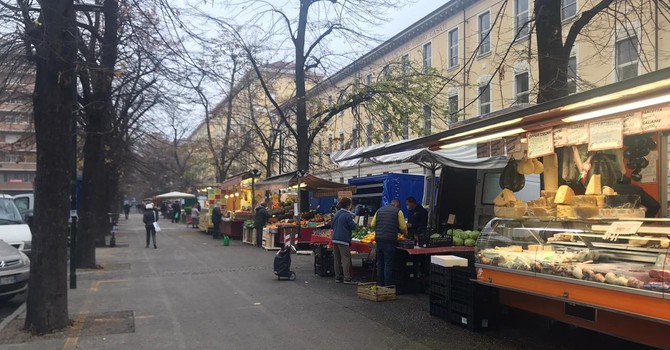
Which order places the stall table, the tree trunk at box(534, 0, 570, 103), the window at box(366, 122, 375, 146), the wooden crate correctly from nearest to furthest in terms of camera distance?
the wooden crate → the tree trunk at box(534, 0, 570, 103) → the window at box(366, 122, 375, 146) → the stall table

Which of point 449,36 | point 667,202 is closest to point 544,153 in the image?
point 667,202

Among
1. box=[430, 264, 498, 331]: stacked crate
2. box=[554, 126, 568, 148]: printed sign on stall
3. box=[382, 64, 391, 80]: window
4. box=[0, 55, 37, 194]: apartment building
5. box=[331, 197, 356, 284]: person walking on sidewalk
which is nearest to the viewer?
box=[554, 126, 568, 148]: printed sign on stall

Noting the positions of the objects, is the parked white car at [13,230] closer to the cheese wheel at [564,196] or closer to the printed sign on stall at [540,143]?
the printed sign on stall at [540,143]

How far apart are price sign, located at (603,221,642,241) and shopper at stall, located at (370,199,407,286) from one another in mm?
4526

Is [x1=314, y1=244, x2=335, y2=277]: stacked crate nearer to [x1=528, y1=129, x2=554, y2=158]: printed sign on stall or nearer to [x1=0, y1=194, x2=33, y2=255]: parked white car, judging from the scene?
[x1=0, y1=194, x2=33, y2=255]: parked white car

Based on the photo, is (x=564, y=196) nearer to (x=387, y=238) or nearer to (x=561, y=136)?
(x=561, y=136)

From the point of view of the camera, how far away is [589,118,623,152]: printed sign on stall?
4.88 metres

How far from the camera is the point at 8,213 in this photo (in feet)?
38.9

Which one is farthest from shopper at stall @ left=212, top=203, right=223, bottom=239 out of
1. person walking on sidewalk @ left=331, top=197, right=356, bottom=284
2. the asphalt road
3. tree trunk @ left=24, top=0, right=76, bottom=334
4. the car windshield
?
tree trunk @ left=24, top=0, right=76, bottom=334

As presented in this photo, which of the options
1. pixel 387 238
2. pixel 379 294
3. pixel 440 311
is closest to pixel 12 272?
pixel 379 294

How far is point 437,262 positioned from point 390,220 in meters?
2.21

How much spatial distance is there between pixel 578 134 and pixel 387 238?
4.46m

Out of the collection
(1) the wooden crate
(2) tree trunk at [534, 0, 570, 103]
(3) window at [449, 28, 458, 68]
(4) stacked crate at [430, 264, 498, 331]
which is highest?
(3) window at [449, 28, 458, 68]

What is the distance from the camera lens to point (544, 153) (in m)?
5.82
